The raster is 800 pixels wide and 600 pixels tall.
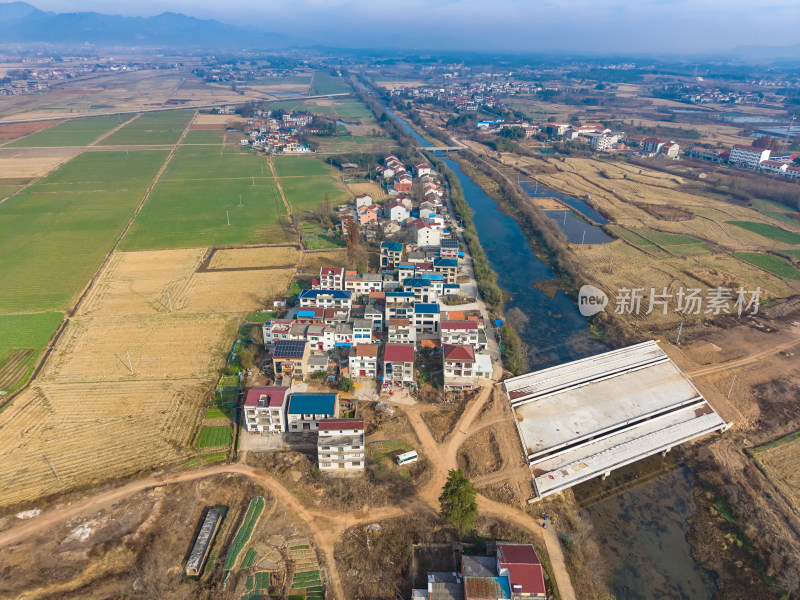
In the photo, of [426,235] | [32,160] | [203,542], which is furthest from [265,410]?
[32,160]

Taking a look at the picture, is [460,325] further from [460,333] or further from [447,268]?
[447,268]

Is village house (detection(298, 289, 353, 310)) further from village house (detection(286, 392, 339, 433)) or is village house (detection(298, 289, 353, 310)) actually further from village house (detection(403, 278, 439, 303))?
village house (detection(286, 392, 339, 433))

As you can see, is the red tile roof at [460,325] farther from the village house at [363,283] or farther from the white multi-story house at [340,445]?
the white multi-story house at [340,445]

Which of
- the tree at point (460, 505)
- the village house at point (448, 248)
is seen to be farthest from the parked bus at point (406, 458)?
the village house at point (448, 248)

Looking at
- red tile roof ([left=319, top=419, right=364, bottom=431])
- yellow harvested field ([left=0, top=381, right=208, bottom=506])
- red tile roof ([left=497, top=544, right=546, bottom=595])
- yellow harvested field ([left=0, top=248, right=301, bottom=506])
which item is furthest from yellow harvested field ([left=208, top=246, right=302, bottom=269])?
red tile roof ([left=497, top=544, right=546, bottom=595])

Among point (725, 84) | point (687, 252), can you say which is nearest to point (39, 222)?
point (687, 252)

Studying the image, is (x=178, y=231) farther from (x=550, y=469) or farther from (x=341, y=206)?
(x=550, y=469)
